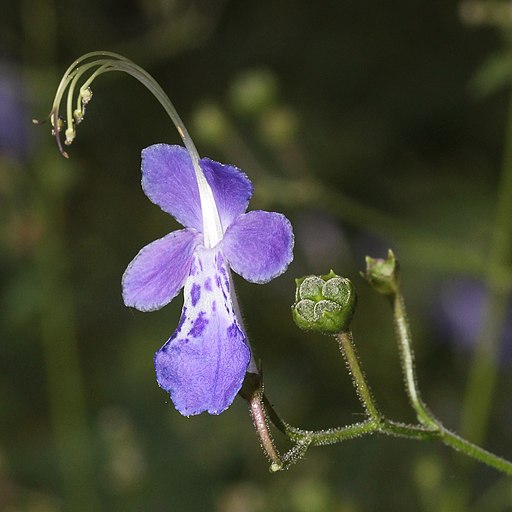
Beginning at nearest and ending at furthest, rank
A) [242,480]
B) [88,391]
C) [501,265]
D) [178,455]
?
[501,265] → [242,480] → [178,455] → [88,391]

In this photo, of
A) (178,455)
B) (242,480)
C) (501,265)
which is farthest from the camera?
(178,455)

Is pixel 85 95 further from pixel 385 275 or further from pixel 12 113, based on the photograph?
pixel 12 113

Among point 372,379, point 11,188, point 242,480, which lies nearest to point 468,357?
point 372,379

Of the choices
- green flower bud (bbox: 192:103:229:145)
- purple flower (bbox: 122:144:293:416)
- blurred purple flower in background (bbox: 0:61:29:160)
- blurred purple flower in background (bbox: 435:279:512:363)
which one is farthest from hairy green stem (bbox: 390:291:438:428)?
blurred purple flower in background (bbox: 0:61:29:160)

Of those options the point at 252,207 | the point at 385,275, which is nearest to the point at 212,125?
the point at 252,207

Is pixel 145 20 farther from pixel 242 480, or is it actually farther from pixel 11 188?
pixel 242 480

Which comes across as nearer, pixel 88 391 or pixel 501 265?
pixel 501 265
